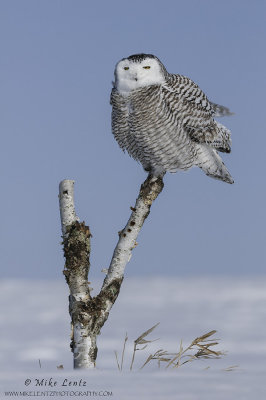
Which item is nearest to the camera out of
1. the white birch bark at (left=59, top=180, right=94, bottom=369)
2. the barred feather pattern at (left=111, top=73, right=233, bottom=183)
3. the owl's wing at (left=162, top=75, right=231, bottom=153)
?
the white birch bark at (left=59, top=180, right=94, bottom=369)

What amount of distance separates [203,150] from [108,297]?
5.68ft

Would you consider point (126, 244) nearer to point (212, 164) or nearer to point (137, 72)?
point (212, 164)

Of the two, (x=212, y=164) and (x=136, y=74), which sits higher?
(x=136, y=74)

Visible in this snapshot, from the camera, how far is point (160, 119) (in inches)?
238

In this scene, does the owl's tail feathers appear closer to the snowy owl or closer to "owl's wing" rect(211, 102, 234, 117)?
the snowy owl

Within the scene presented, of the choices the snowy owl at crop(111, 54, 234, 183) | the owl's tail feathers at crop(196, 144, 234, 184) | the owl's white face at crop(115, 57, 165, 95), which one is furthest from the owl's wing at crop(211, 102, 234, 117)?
the owl's white face at crop(115, 57, 165, 95)

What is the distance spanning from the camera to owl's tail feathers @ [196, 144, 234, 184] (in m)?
6.49

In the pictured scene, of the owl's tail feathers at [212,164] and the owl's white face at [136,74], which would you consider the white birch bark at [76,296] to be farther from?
the owl's tail feathers at [212,164]

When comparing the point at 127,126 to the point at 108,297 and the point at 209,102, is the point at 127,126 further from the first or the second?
the point at 108,297

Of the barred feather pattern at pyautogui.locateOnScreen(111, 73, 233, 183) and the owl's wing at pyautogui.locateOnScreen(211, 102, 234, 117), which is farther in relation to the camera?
the owl's wing at pyautogui.locateOnScreen(211, 102, 234, 117)

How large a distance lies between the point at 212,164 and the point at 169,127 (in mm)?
758

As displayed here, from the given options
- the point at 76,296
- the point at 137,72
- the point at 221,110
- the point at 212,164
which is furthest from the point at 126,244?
the point at 221,110

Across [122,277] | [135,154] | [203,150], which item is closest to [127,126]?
[135,154]

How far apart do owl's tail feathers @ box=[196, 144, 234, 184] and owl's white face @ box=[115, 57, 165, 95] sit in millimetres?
846
